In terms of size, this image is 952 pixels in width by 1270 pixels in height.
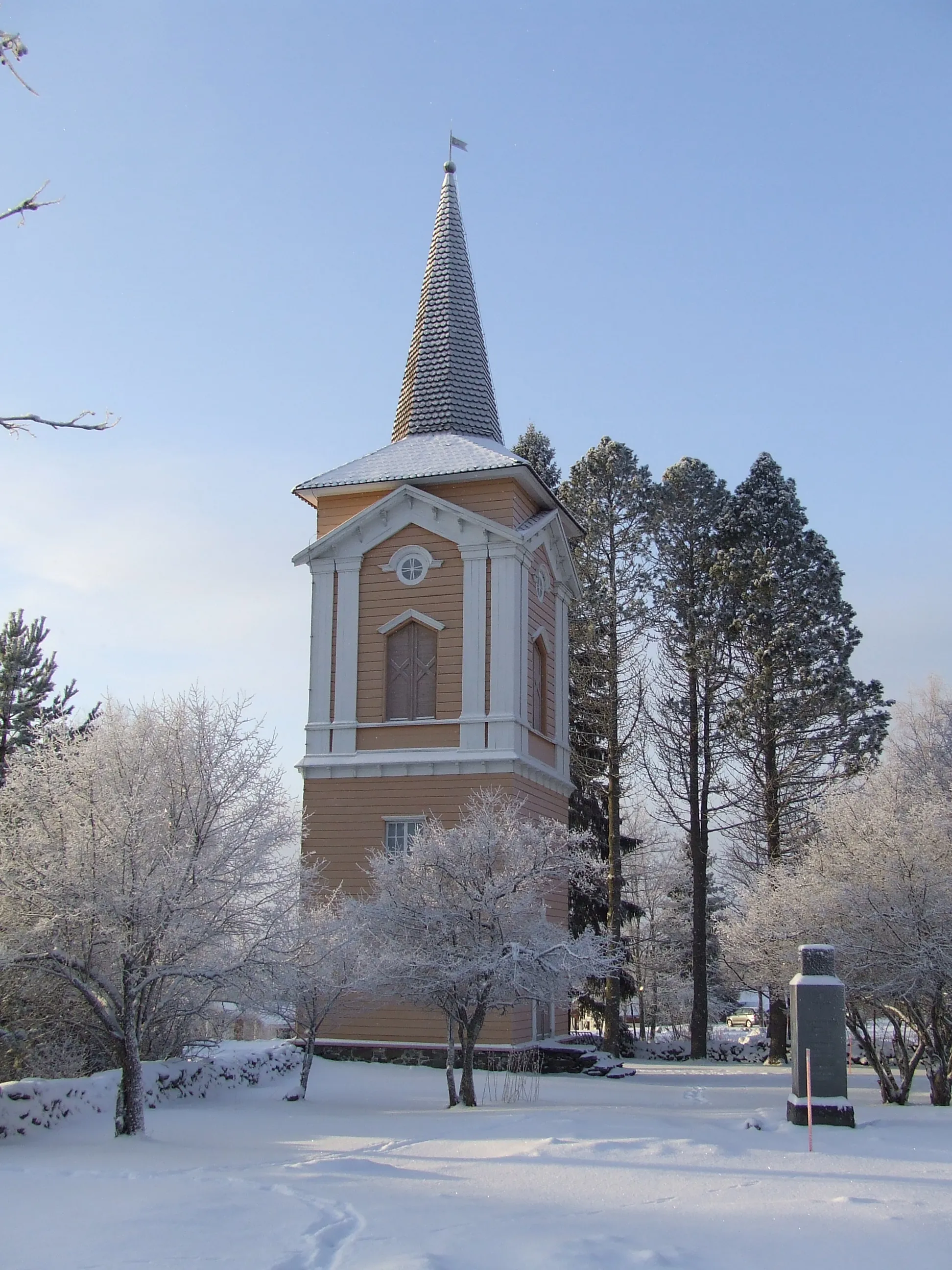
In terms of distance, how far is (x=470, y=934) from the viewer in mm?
14969

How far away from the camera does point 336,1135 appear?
40.1 feet

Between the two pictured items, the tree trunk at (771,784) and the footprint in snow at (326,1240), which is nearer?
the footprint in snow at (326,1240)

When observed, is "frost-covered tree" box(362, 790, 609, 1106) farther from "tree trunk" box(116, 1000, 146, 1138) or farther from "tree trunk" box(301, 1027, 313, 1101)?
"tree trunk" box(116, 1000, 146, 1138)

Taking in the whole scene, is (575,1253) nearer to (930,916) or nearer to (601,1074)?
(930,916)

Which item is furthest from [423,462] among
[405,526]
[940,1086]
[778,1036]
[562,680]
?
[778,1036]

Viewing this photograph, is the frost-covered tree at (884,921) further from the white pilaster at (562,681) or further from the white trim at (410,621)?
the white trim at (410,621)

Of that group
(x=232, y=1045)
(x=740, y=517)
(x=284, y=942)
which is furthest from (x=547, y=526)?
(x=284, y=942)

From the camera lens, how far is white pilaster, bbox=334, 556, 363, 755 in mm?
22938

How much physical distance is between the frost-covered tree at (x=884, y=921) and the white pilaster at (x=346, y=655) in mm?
8147

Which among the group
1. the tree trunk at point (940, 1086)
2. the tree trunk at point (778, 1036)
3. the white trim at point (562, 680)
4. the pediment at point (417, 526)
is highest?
the pediment at point (417, 526)

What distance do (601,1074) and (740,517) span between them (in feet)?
48.4

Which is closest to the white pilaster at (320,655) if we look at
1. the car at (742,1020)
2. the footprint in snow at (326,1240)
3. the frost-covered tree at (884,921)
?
the frost-covered tree at (884,921)

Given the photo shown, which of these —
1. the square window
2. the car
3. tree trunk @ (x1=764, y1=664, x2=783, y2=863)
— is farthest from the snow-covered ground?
the car

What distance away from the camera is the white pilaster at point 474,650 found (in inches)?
873
